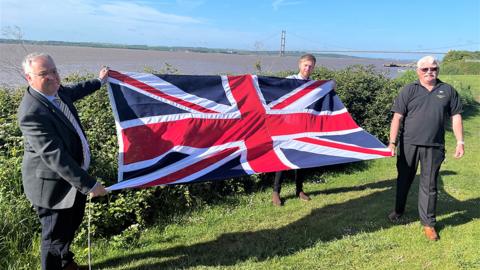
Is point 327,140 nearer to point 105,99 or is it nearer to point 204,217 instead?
point 204,217

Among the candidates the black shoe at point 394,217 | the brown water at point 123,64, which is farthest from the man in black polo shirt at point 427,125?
the brown water at point 123,64

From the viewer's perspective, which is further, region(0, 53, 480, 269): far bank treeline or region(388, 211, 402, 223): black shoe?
region(388, 211, 402, 223): black shoe

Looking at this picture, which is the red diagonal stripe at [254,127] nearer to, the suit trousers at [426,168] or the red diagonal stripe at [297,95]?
the red diagonal stripe at [297,95]

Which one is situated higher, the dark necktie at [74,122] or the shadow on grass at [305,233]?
the dark necktie at [74,122]

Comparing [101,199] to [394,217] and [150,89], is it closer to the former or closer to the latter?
[150,89]

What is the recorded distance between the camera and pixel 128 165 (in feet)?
14.3

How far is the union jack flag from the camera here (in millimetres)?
4539

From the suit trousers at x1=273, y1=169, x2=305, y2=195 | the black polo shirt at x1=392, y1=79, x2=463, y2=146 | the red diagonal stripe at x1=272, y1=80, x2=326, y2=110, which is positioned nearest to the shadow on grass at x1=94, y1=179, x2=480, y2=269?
the suit trousers at x1=273, y1=169, x2=305, y2=195

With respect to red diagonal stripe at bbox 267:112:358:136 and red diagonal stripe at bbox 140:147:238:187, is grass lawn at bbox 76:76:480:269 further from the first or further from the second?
red diagonal stripe at bbox 267:112:358:136

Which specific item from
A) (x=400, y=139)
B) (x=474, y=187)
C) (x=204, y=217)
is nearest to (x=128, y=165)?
(x=204, y=217)

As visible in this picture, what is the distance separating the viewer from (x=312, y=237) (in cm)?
525

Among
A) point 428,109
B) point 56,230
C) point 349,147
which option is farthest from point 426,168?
point 56,230

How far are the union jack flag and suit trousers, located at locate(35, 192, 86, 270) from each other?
0.45 meters

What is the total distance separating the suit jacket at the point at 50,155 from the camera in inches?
126
